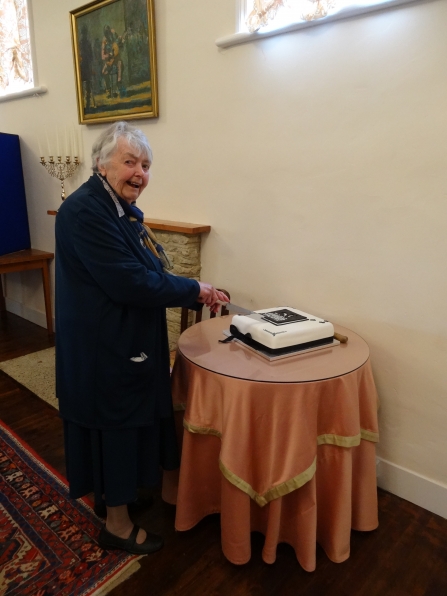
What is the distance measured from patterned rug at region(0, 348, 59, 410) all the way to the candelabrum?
52.3 inches

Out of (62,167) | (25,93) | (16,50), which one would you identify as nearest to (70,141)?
(62,167)

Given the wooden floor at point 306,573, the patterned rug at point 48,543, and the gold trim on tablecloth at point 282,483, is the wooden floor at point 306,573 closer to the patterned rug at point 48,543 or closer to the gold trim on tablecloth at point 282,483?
the patterned rug at point 48,543

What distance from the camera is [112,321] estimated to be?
1.31 metres

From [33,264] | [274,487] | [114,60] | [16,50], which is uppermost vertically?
[16,50]

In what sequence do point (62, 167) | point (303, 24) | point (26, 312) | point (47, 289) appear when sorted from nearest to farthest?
point (303, 24)
point (62, 167)
point (47, 289)
point (26, 312)

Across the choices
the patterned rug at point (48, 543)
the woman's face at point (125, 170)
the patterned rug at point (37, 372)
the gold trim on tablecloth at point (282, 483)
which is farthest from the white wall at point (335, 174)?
the patterned rug at point (37, 372)

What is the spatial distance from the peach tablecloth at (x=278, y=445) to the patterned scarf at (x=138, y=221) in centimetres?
36

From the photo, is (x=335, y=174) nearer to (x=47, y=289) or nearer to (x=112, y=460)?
(x=112, y=460)

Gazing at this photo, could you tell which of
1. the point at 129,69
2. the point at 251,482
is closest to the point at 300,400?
the point at 251,482

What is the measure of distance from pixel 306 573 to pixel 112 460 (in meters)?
0.79

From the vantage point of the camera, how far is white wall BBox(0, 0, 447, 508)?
1.56 m

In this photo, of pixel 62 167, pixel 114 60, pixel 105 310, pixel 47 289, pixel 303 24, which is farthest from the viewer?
pixel 47 289

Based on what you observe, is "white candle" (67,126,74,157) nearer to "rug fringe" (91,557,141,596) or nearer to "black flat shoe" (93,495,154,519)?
"black flat shoe" (93,495,154,519)

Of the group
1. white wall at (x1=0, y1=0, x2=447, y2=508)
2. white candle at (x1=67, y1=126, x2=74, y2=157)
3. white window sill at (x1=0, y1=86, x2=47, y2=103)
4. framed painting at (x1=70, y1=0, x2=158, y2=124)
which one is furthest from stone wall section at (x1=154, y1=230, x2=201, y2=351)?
white window sill at (x1=0, y1=86, x2=47, y2=103)
